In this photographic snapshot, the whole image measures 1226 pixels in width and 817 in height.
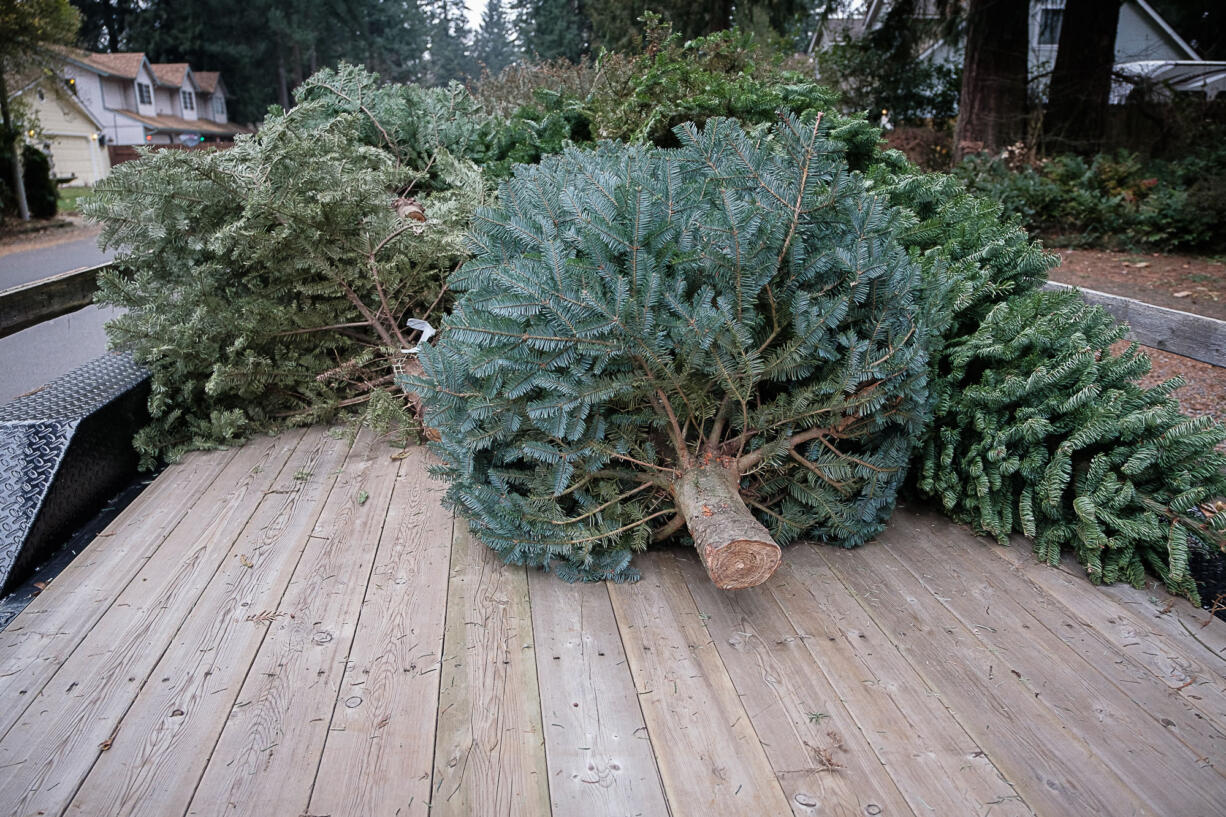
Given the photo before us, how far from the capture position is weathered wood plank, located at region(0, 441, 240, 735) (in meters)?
2.34

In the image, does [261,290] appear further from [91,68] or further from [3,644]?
[91,68]

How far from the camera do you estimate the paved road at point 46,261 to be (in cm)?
1066

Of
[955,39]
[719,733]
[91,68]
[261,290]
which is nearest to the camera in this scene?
[719,733]

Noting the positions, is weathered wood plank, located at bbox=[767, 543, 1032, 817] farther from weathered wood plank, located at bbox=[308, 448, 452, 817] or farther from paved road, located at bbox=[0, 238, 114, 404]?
paved road, located at bbox=[0, 238, 114, 404]

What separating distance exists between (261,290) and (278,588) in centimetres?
228

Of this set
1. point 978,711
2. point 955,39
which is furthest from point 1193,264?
point 978,711

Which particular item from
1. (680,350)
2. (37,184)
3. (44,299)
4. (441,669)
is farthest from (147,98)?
(441,669)

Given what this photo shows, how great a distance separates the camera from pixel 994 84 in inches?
403

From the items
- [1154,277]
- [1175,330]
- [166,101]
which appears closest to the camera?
[1175,330]

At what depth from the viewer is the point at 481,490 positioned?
2.85 metres

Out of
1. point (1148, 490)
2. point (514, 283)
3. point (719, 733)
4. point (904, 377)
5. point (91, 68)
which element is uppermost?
point (91, 68)

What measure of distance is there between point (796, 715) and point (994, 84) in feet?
34.6

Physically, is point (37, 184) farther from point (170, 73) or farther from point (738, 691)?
point (170, 73)

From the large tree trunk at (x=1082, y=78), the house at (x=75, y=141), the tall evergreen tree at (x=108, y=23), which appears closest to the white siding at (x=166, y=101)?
the tall evergreen tree at (x=108, y=23)
